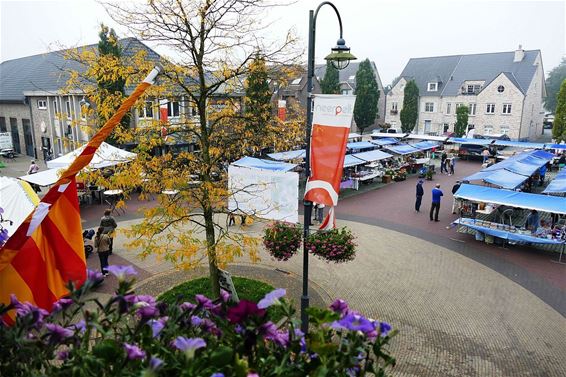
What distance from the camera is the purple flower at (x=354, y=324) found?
250 cm

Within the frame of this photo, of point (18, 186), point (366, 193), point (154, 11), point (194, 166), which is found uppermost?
point (154, 11)

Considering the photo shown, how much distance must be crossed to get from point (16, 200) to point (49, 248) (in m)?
8.51

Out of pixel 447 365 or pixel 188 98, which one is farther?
pixel 188 98

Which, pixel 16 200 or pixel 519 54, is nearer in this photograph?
pixel 16 200

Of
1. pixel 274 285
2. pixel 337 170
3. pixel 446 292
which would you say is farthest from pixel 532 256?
pixel 337 170

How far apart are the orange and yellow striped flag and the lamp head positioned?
4.89 metres

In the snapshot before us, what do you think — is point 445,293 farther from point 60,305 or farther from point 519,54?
point 519,54

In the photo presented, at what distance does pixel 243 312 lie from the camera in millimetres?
2516

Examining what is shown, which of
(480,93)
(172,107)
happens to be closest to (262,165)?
(172,107)

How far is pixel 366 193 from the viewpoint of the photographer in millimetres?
24500

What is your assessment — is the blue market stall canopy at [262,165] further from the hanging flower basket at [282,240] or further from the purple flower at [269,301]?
the purple flower at [269,301]

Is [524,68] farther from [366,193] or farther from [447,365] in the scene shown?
[447,365]

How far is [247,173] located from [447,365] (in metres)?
10.6

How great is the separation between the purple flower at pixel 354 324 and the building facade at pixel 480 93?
169 feet
